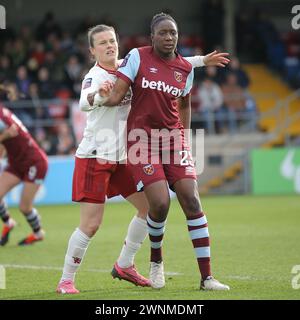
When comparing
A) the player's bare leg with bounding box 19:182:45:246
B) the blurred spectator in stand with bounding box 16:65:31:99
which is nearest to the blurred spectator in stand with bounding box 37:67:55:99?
the blurred spectator in stand with bounding box 16:65:31:99

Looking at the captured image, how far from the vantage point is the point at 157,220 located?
8117 millimetres

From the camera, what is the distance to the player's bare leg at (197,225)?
7.90 m

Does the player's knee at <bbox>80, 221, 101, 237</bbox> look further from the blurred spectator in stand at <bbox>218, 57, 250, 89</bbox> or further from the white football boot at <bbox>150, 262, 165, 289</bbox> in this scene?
the blurred spectator in stand at <bbox>218, 57, 250, 89</bbox>

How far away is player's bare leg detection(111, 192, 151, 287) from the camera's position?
27.8 feet

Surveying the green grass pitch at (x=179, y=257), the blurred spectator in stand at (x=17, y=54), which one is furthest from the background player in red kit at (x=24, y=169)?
the blurred spectator in stand at (x=17, y=54)

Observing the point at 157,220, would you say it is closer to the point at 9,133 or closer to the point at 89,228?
the point at 89,228

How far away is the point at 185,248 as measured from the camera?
463 inches

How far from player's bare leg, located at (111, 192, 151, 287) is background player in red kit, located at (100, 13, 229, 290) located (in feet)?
1.38

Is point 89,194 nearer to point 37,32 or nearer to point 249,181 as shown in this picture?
point 249,181

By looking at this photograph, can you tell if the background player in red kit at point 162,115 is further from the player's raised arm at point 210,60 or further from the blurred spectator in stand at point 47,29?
the blurred spectator in stand at point 47,29

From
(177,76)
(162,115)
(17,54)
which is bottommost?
(162,115)

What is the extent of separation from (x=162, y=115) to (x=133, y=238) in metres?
1.31

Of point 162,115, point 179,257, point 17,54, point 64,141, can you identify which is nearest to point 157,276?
point 162,115

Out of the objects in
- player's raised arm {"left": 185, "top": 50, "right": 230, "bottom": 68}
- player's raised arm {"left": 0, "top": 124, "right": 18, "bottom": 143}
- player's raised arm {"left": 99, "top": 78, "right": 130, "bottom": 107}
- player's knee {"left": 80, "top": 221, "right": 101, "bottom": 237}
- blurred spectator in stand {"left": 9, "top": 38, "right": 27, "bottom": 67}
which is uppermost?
blurred spectator in stand {"left": 9, "top": 38, "right": 27, "bottom": 67}
